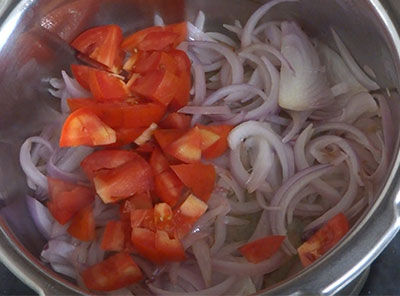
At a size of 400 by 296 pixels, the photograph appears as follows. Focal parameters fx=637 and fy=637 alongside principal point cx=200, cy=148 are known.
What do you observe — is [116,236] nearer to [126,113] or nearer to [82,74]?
[126,113]

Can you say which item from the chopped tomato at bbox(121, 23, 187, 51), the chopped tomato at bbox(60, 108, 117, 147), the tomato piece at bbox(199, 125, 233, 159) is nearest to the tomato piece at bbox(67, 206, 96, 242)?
the chopped tomato at bbox(60, 108, 117, 147)

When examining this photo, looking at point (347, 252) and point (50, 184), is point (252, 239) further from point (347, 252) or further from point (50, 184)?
point (50, 184)

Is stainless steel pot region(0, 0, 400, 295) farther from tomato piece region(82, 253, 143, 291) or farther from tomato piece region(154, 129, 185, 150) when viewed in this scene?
tomato piece region(154, 129, 185, 150)

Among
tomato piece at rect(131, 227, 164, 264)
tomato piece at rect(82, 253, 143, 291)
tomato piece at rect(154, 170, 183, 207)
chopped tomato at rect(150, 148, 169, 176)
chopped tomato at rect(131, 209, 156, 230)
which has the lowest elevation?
tomato piece at rect(82, 253, 143, 291)

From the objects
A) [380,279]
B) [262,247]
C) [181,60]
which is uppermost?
[181,60]

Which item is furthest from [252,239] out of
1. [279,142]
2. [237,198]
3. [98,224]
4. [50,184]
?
[50,184]

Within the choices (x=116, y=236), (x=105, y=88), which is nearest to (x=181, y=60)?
(x=105, y=88)
